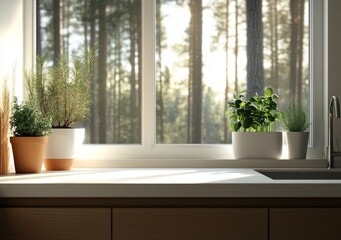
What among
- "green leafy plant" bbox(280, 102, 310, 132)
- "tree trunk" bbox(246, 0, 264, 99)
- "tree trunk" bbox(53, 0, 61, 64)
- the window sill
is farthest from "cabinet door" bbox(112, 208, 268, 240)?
"tree trunk" bbox(53, 0, 61, 64)

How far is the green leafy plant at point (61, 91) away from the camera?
2.58 m

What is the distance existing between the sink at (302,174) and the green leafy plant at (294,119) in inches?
8.6

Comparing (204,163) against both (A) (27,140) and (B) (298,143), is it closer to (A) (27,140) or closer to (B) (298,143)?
(B) (298,143)

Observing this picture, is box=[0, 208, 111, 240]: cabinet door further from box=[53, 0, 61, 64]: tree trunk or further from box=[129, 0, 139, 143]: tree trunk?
box=[53, 0, 61, 64]: tree trunk

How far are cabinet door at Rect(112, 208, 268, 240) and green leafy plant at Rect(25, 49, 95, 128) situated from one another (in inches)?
28.5

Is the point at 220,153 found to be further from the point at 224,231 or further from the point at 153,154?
the point at 224,231

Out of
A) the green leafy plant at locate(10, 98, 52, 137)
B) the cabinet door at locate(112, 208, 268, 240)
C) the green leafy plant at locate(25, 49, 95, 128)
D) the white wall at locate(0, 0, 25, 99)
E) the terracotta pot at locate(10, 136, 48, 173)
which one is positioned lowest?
the cabinet door at locate(112, 208, 268, 240)

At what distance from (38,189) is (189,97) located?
3.48 feet

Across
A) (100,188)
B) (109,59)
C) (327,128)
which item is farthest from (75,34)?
(327,128)

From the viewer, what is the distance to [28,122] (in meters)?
2.37

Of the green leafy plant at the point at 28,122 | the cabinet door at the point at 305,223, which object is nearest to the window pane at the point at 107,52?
the green leafy plant at the point at 28,122

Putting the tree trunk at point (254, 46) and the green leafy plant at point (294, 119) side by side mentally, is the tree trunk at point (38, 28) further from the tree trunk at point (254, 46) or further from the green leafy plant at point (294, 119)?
the green leafy plant at point (294, 119)

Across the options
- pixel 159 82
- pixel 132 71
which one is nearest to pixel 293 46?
pixel 159 82

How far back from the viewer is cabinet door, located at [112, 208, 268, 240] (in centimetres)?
200
